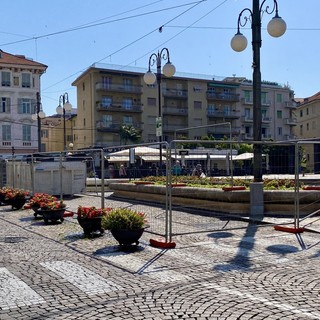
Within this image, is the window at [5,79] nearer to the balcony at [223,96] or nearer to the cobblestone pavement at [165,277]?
the balcony at [223,96]

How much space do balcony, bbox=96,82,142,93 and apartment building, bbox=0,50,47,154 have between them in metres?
9.32

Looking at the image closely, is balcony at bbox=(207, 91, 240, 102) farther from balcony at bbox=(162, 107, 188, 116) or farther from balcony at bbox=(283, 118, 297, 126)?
balcony at bbox=(283, 118, 297, 126)

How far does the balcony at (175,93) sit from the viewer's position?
225ft

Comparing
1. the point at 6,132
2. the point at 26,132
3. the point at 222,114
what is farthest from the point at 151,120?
the point at 6,132

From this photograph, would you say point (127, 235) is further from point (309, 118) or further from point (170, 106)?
point (309, 118)

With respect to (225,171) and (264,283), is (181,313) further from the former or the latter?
(225,171)

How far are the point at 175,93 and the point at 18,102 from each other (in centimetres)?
2421

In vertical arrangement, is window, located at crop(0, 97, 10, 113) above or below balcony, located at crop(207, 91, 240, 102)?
below

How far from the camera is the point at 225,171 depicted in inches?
582

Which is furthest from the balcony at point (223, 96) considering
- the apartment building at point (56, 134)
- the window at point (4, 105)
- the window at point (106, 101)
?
the window at point (4, 105)

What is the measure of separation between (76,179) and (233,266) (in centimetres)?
1456

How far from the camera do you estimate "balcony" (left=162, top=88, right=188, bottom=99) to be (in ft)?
225

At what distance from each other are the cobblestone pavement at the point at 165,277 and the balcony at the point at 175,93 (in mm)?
59214

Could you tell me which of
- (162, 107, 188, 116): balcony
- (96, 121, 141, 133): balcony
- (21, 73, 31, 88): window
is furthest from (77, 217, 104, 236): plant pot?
(162, 107, 188, 116): balcony
